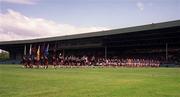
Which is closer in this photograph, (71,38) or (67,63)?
(67,63)

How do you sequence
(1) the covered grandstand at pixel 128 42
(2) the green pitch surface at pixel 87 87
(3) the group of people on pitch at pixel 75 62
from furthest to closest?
(1) the covered grandstand at pixel 128 42 < (3) the group of people on pitch at pixel 75 62 < (2) the green pitch surface at pixel 87 87

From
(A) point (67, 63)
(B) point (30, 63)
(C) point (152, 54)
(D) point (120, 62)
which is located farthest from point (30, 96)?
(C) point (152, 54)

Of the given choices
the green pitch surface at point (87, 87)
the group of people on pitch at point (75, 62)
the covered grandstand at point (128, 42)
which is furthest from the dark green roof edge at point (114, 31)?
the green pitch surface at point (87, 87)

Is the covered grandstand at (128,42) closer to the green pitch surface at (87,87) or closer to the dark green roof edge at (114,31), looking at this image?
the dark green roof edge at (114,31)

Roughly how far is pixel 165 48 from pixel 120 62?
59.8ft

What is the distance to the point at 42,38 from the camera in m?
119

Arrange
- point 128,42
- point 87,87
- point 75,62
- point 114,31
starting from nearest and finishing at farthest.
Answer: point 87,87 → point 75,62 → point 114,31 → point 128,42

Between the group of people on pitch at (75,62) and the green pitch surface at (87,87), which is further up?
the group of people on pitch at (75,62)

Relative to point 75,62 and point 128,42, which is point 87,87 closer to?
point 75,62

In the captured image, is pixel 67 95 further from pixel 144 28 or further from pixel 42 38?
pixel 42 38

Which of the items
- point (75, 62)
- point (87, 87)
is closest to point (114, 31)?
point (75, 62)

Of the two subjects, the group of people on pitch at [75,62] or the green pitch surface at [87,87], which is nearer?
the green pitch surface at [87,87]

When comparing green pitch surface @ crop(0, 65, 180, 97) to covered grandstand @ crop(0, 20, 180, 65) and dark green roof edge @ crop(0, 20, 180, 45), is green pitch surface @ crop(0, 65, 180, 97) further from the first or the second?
dark green roof edge @ crop(0, 20, 180, 45)

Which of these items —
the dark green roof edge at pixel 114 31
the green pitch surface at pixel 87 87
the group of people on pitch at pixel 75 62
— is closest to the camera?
the green pitch surface at pixel 87 87
